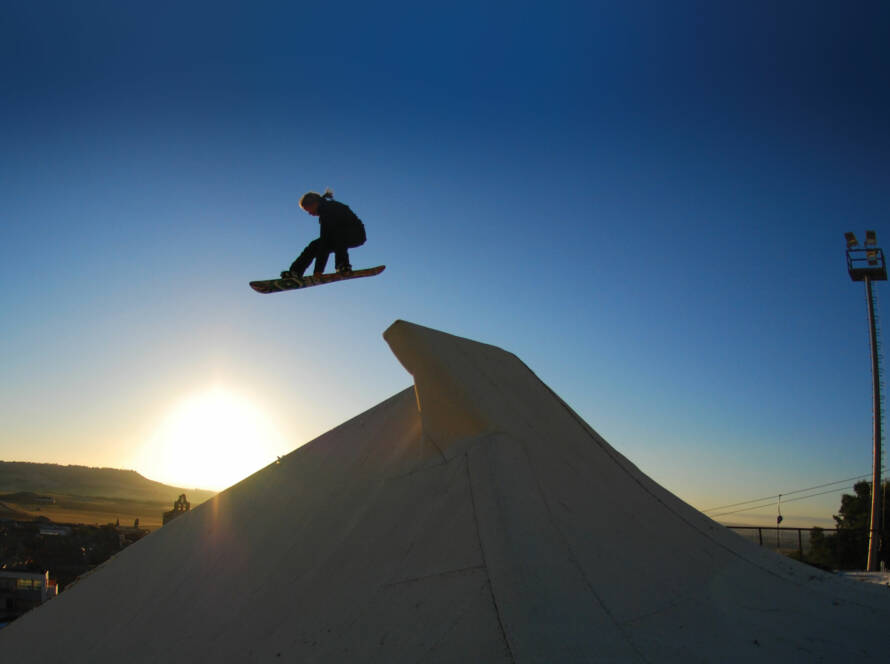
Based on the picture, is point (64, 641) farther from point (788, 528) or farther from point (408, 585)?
point (788, 528)

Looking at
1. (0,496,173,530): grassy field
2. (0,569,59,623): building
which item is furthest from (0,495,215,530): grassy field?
(0,569,59,623): building

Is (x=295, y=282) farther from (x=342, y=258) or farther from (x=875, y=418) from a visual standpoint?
Answer: (x=875, y=418)

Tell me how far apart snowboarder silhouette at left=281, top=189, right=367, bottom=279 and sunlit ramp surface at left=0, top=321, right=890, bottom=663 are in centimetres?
270

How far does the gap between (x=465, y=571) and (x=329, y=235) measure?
5947 mm

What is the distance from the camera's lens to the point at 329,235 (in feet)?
26.7

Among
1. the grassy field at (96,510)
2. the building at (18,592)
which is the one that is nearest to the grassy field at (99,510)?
the grassy field at (96,510)

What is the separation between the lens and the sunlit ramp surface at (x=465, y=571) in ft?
10.2

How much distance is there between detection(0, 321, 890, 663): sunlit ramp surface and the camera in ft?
10.2

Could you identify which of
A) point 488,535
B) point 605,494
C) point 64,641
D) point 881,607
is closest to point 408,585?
point 488,535

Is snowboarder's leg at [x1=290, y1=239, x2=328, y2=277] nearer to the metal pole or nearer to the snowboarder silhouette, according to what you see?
the snowboarder silhouette

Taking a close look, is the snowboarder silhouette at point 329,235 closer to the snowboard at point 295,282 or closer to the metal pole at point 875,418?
the snowboard at point 295,282

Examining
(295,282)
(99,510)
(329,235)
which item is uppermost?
(329,235)

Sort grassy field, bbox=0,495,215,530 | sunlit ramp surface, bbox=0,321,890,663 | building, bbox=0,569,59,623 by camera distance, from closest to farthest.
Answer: sunlit ramp surface, bbox=0,321,890,663, building, bbox=0,569,59,623, grassy field, bbox=0,495,215,530

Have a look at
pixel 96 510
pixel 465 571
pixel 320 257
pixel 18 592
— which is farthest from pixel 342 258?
pixel 96 510
